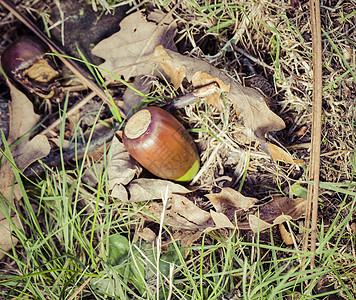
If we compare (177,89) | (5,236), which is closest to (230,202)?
(177,89)

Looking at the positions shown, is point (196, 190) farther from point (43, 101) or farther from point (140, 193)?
point (43, 101)

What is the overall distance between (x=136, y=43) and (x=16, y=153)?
107 cm

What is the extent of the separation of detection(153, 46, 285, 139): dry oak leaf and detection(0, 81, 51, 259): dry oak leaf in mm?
1028

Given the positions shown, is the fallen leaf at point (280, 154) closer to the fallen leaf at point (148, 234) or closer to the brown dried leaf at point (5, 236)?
the fallen leaf at point (148, 234)

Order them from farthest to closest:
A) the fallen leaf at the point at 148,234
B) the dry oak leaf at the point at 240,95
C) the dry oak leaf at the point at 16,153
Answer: the dry oak leaf at the point at 16,153, the fallen leaf at the point at 148,234, the dry oak leaf at the point at 240,95

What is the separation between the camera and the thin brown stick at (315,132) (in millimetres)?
1684

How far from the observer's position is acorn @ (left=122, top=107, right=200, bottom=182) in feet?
5.86

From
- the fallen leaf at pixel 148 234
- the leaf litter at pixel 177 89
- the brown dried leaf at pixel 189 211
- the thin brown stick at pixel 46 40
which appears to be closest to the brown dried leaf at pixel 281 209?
the leaf litter at pixel 177 89

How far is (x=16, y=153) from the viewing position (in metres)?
2.12

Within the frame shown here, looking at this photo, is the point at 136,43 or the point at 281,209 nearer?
the point at 281,209

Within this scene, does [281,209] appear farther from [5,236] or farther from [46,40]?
[46,40]

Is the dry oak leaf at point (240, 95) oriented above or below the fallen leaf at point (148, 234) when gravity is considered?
above

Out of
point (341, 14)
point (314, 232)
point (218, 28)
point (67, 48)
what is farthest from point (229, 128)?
point (67, 48)

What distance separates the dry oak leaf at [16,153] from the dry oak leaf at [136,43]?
2.00ft
